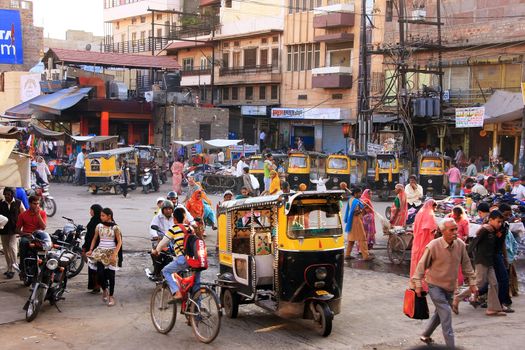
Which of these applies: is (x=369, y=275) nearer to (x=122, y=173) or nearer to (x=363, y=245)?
(x=363, y=245)

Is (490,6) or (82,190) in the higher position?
(490,6)

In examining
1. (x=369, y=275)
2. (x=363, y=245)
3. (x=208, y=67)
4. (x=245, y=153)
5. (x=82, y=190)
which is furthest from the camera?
(x=208, y=67)

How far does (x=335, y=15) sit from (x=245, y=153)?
11.5m

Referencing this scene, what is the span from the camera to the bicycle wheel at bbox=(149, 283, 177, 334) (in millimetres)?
8414

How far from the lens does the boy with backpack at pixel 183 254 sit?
8.22m

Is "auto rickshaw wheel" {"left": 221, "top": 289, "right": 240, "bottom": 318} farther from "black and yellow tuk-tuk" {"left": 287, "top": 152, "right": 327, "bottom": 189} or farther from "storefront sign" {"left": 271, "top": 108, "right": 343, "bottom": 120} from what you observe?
Result: "storefront sign" {"left": 271, "top": 108, "right": 343, "bottom": 120}

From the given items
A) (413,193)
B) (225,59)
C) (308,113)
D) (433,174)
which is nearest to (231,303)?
(413,193)

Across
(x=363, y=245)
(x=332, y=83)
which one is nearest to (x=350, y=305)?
(x=363, y=245)

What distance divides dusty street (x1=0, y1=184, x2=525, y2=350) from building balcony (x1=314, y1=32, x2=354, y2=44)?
1233 inches

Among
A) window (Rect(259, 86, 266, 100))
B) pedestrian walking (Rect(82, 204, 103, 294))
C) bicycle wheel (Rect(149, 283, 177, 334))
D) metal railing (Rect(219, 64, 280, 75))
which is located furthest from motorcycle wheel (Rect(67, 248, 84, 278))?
window (Rect(259, 86, 266, 100))

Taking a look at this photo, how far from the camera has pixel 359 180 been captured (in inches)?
1037

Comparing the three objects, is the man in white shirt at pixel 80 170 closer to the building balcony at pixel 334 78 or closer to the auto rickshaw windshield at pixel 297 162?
the auto rickshaw windshield at pixel 297 162

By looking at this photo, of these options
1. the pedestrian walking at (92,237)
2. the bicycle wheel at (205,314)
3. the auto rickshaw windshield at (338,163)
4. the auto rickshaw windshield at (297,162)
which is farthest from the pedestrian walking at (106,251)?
the auto rickshaw windshield at (297,162)

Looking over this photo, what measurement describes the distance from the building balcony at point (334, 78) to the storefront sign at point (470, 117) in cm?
1323
